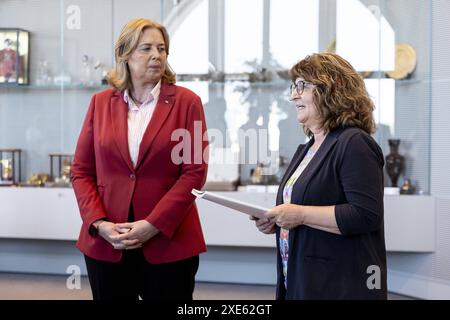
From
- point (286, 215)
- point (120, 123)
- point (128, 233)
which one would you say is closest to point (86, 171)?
point (120, 123)

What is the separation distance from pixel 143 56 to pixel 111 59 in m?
2.83

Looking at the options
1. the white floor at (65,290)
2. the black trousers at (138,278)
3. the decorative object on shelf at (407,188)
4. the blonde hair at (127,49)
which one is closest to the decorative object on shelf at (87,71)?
the white floor at (65,290)

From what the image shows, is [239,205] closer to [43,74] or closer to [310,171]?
[310,171]

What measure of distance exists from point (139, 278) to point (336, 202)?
817 mm

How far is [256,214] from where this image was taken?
1.89 meters

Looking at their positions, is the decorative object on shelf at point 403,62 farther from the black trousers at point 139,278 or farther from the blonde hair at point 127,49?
the black trousers at point 139,278

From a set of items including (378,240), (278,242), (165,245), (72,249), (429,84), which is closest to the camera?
(378,240)

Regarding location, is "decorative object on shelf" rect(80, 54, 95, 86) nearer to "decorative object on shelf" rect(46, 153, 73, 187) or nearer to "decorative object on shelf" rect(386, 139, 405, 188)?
"decorative object on shelf" rect(46, 153, 73, 187)

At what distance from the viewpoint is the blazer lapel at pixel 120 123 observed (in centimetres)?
220

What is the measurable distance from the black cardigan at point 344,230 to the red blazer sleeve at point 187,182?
1.56 ft

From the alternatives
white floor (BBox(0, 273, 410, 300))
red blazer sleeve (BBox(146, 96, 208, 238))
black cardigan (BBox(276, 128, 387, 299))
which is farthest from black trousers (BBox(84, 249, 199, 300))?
white floor (BBox(0, 273, 410, 300))
